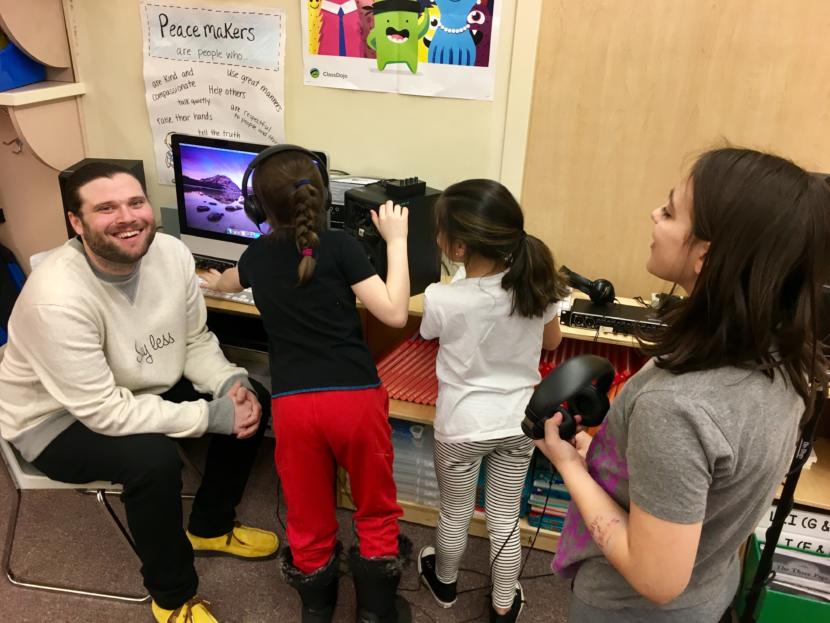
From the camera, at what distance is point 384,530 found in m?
1.55

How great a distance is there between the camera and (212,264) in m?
2.07

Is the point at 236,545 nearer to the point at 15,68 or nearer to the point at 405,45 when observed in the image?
the point at 405,45

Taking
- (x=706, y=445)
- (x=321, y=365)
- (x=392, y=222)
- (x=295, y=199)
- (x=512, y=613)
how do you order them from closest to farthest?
(x=706, y=445)
(x=295, y=199)
(x=321, y=365)
(x=392, y=222)
(x=512, y=613)

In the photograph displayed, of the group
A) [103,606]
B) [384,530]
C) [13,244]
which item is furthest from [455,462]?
[13,244]

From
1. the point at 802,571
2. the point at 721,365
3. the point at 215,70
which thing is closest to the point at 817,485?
the point at 802,571

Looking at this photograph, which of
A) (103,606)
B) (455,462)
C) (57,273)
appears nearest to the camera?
(57,273)

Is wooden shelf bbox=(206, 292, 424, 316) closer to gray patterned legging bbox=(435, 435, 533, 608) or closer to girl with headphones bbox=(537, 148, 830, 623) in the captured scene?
gray patterned legging bbox=(435, 435, 533, 608)

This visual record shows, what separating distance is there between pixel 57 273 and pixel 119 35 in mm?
1118

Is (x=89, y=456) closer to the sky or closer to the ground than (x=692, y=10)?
closer to the ground

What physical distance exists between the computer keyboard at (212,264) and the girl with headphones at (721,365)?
152cm

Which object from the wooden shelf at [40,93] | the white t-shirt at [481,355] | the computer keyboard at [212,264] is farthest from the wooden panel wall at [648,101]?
the wooden shelf at [40,93]

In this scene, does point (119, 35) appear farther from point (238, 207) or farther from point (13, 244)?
point (13, 244)

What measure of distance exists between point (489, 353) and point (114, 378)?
0.92 meters

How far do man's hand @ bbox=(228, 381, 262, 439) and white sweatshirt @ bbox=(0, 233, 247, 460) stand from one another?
0.03m
